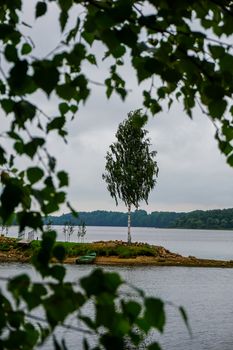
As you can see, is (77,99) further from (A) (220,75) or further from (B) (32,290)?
(B) (32,290)

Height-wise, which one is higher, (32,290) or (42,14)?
(42,14)

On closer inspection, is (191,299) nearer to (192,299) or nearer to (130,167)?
(192,299)

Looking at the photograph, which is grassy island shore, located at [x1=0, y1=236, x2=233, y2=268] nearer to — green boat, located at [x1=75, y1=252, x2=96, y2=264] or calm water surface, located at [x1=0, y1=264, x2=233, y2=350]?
green boat, located at [x1=75, y1=252, x2=96, y2=264]

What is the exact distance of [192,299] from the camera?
68.0ft

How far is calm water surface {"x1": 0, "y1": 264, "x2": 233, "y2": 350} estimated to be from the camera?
498 inches

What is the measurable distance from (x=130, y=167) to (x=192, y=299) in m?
23.9

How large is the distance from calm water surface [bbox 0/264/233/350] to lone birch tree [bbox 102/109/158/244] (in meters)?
12.0

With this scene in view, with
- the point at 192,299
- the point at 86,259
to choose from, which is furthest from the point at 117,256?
the point at 192,299

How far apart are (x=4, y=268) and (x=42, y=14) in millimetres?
28711

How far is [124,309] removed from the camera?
54.6 inches

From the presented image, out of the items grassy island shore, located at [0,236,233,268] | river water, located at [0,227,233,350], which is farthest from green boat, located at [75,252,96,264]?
river water, located at [0,227,233,350]

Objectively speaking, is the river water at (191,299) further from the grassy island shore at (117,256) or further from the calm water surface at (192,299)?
the grassy island shore at (117,256)

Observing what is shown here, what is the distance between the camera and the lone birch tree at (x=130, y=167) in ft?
145

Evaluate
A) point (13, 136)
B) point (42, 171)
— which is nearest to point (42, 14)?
point (13, 136)
